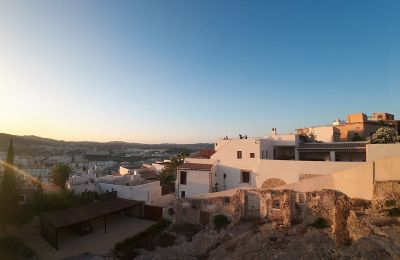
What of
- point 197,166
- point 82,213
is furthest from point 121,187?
point 197,166

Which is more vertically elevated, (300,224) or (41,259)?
(300,224)

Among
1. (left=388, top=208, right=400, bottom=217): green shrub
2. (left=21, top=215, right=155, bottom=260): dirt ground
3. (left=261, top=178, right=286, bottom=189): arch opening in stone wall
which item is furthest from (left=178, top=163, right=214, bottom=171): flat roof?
(left=388, top=208, right=400, bottom=217): green shrub

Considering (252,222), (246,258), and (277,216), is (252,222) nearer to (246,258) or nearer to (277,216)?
(277,216)

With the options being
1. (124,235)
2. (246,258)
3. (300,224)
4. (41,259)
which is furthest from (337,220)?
(41,259)

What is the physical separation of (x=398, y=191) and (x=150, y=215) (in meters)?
23.3

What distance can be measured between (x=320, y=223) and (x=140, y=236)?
50.9ft

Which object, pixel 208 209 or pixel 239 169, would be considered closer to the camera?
pixel 208 209

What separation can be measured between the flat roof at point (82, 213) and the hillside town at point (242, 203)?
0.29 ft

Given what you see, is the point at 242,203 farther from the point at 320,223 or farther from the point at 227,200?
the point at 320,223

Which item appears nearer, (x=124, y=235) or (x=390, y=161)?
(x=390, y=161)

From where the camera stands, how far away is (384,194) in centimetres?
2111

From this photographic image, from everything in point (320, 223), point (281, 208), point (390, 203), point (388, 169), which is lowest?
point (320, 223)

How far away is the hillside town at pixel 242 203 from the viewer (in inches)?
835

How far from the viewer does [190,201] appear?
29641mm
